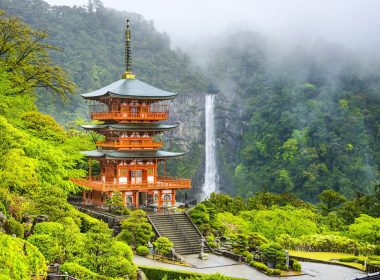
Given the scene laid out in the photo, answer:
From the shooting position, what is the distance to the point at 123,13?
134625 millimetres

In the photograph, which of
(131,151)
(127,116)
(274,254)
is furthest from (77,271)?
(127,116)

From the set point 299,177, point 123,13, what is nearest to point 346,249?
point 299,177

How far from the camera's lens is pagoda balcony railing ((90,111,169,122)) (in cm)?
3762

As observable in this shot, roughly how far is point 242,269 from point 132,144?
13638mm

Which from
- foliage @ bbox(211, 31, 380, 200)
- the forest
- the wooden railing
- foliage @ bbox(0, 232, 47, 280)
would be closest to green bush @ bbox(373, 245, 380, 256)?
the forest

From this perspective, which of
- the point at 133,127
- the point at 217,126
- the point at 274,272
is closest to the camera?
the point at 274,272

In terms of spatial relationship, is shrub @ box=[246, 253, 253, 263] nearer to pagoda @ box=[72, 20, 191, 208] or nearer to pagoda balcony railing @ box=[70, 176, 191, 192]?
pagoda balcony railing @ box=[70, 176, 191, 192]

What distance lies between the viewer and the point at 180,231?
32.0 m

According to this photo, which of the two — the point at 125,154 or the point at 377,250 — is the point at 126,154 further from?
the point at 377,250

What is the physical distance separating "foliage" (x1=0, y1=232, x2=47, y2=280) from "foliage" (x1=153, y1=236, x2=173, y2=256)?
1302cm

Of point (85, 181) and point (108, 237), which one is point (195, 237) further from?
point (108, 237)

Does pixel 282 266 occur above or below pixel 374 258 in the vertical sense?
above

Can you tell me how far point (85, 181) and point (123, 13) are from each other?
337 ft

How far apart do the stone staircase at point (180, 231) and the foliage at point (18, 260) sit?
1516 centimetres
